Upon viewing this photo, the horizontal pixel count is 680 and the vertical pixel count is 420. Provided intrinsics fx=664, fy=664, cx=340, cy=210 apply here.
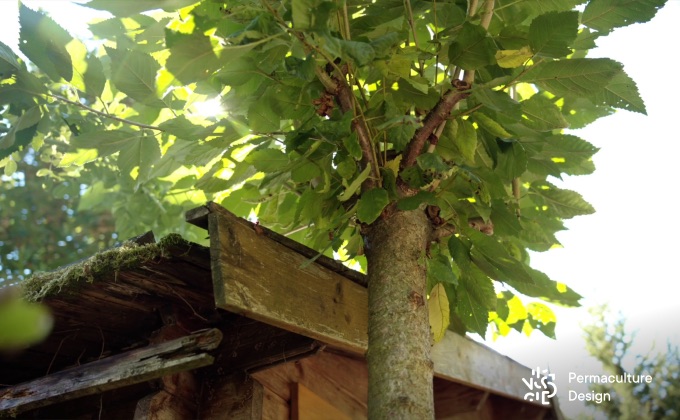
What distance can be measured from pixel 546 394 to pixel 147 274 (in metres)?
1.74

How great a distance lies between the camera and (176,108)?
1.57 meters

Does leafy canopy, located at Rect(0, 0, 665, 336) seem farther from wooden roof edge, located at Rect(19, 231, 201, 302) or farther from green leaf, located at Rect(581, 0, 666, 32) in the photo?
wooden roof edge, located at Rect(19, 231, 201, 302)

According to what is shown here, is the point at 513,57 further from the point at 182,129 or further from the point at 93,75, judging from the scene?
the point at 93,75

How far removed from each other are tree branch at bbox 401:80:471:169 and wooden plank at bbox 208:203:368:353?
0.98 ft

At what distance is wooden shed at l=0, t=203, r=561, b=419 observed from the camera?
1.26 m

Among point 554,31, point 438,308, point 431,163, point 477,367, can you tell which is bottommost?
point 477,367

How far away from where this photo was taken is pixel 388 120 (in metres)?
1.22

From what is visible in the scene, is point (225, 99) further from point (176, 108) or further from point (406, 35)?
point (406, 35)

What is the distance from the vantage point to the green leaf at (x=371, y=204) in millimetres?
1222

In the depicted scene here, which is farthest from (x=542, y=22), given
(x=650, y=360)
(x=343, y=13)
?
(x=650, y=360)

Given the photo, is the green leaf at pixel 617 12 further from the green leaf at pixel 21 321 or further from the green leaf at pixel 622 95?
the green leaf at pixel 21 321

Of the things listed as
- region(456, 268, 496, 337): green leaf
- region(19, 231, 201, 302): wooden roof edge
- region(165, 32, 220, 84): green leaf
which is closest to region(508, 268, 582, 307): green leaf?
region(456, 268, 496, 337): green leaf

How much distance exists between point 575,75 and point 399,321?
0.56 m

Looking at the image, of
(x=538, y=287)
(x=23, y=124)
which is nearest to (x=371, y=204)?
(x=538, y=287)
